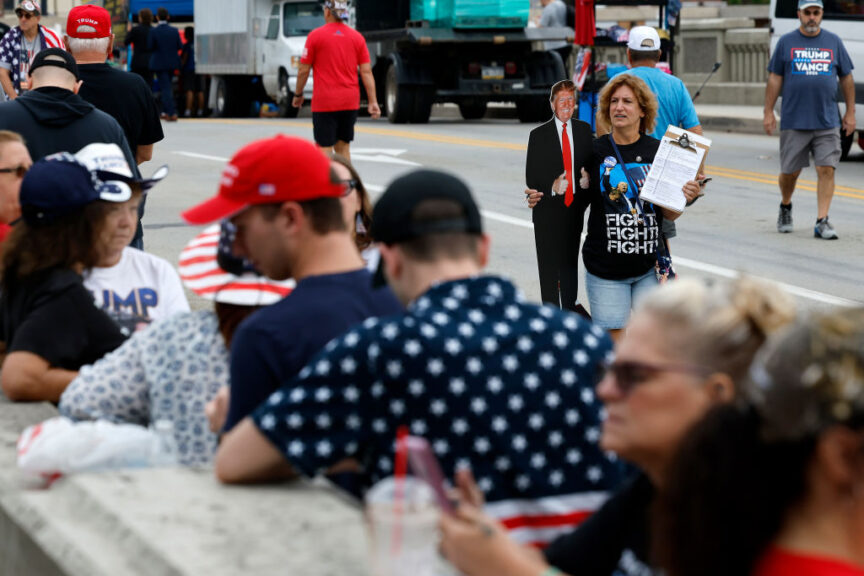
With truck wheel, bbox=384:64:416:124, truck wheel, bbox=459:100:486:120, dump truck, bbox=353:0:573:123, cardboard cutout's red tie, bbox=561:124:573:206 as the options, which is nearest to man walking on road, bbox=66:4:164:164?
cardboard cutout's red tie, bbox=561:124:573:206

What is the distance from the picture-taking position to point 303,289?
11.7 feet

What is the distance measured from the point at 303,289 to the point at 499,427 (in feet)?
2.60

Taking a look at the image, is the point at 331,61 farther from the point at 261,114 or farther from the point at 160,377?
the point at 261,114

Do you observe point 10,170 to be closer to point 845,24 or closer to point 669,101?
point 669,101

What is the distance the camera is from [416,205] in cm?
308

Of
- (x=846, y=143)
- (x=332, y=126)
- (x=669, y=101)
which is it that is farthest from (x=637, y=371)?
(x=846, y=143)

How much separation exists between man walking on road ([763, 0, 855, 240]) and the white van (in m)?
4.55

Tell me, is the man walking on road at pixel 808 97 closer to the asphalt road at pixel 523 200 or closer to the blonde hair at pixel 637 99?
the asphalt road at pixel 523 200

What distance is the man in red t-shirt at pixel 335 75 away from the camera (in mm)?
15469

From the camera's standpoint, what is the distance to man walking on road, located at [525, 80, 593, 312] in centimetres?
779

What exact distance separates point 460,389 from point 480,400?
0.14 ft

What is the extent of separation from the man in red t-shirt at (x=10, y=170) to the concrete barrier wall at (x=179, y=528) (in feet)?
8.08

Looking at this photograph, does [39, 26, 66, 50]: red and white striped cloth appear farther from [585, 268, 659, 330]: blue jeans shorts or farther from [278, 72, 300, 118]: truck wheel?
[278, 72, 300, 118]: truck wheel

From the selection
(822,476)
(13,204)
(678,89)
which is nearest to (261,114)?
(678,89)
